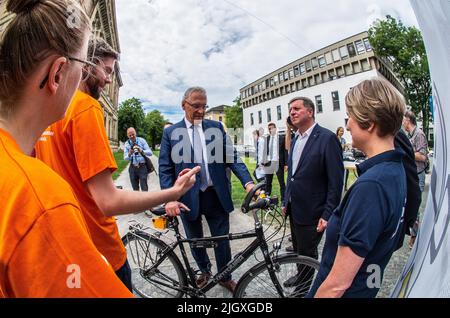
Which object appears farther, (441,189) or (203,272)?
(203,272)

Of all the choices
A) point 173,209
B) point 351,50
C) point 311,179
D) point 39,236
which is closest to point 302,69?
point 351,50

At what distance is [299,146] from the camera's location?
79.6 inches

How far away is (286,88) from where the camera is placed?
0.92 meters

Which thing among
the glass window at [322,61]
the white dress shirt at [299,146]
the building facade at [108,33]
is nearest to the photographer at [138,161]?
the white dress shirt at [299,146]

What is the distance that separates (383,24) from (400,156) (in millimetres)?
377

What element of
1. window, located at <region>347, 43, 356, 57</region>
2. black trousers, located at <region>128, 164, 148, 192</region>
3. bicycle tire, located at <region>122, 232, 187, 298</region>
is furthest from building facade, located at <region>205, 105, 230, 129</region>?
black trousers, located at <region>128, 164, 148, 192</region>

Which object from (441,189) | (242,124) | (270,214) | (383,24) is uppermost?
(383,24)

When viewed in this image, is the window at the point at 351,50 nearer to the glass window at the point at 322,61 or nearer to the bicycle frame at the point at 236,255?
the glass window at the point at 322,61

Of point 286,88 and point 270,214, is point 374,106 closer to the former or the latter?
point 286,88

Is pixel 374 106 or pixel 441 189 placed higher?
pixel 374 106

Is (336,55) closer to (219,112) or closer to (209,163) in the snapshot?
(219,112)

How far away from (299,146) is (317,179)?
29 cm

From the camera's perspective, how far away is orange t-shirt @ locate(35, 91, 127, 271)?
0.84m
